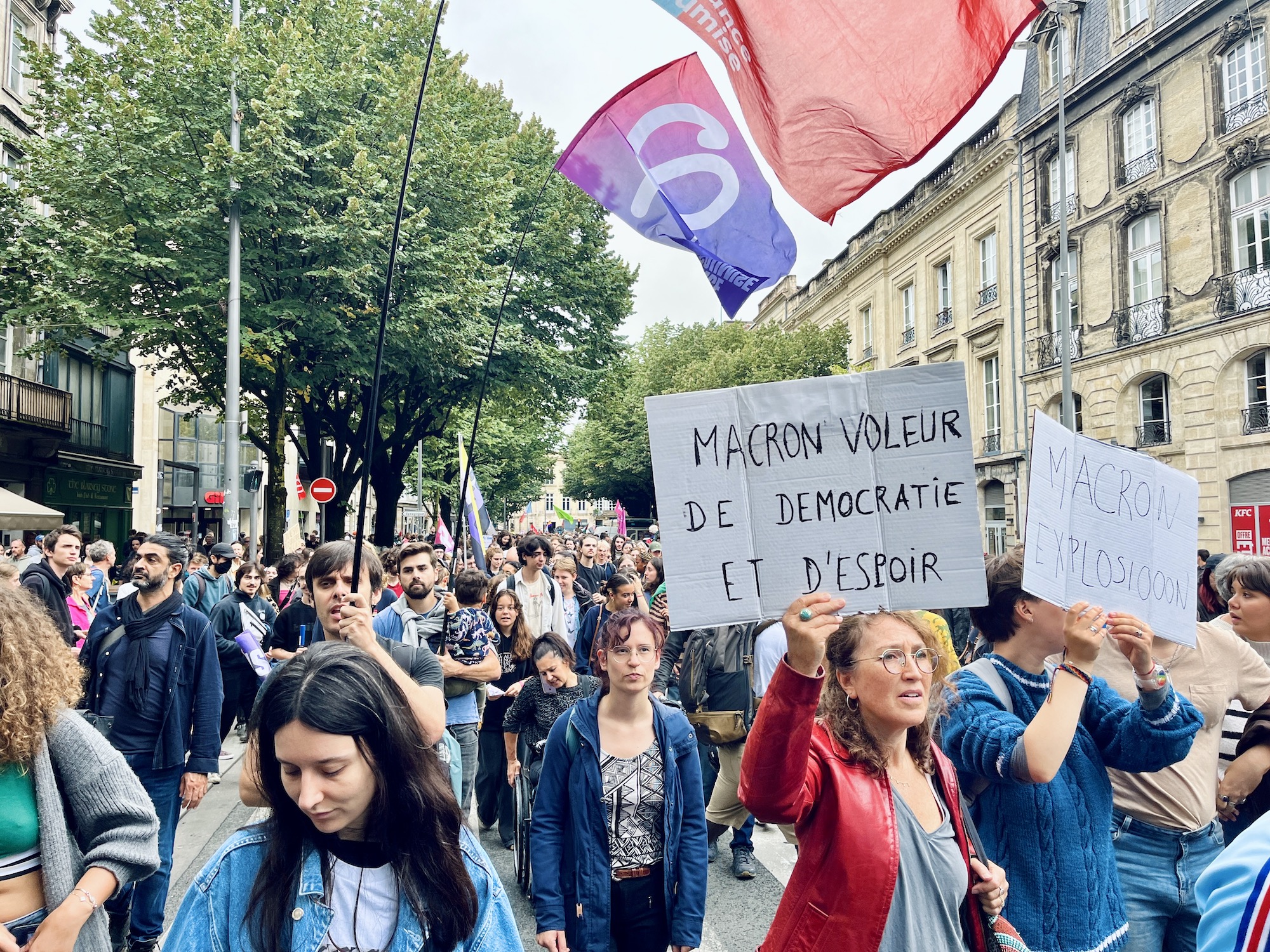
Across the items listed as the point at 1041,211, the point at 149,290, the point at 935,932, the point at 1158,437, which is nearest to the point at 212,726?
the point at 935,932

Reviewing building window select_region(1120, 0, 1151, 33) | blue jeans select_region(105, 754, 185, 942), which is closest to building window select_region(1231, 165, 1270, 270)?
building window select_region(1120, 0, 1151, 33)

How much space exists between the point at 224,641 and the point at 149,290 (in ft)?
40.7

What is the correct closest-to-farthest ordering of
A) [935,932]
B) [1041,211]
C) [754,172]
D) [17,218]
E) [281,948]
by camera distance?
[281,948] → [935,932] → [754,172] → [17,218] → [1041,211]

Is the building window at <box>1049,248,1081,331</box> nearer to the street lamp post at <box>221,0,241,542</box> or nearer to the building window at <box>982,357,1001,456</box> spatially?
the building window at <box>982,357,1001,456</box>

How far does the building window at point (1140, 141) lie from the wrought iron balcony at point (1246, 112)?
2.21m

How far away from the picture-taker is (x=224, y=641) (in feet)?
25.4

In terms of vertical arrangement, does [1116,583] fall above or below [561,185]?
below

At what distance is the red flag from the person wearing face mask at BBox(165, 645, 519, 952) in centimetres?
378

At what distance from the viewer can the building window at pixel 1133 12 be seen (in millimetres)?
23953

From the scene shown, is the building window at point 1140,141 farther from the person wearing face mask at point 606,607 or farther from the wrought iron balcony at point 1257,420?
the person wearing face mask at point 606,607

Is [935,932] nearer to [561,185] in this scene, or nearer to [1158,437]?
[561,185]

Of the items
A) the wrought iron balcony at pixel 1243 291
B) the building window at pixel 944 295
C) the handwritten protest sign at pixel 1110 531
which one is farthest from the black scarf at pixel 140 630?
the building window at pixel 944 295

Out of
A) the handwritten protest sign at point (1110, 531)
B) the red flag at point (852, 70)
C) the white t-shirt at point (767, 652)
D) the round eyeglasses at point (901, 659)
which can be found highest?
the red flag at point (852, 70)

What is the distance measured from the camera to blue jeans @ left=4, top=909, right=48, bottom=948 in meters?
2.31
